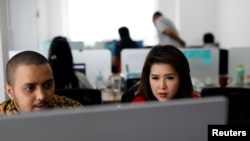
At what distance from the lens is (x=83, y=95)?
2.06 meters

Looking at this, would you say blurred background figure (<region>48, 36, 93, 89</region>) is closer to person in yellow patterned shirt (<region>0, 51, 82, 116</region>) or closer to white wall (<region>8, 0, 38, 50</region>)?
white wall (<region>8, 0, 38, 50</region>)

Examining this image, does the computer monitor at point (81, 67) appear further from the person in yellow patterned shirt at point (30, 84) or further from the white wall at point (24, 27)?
the person in yellow patterned shirt at point (30, 84)

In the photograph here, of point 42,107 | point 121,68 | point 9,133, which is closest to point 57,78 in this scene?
point 121,68

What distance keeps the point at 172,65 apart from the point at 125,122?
0.86 m

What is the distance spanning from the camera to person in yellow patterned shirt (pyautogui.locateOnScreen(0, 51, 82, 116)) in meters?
0.95

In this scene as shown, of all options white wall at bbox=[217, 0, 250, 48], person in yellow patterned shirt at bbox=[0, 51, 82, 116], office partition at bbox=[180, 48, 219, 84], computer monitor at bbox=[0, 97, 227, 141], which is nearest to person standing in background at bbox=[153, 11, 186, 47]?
office partition at bbox=[180, 48, 219, 84]

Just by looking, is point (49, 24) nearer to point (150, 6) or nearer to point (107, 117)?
point (150, 6)

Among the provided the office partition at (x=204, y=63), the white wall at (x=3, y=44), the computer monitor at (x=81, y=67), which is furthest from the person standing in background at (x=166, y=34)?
the white wall at (x=3, y=44)

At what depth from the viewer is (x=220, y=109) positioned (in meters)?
0.49

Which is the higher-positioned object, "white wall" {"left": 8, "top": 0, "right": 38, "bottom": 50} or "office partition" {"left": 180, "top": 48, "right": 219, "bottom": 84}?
"white wall" {"left": 8, "top": 0, "right": 38, "bottom": 50}

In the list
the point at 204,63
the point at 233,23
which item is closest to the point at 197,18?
the point at 233,23

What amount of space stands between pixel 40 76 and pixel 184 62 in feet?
2.01

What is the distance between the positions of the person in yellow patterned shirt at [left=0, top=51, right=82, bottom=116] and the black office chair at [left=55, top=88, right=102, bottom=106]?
92 cm

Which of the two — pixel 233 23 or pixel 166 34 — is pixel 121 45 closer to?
pixel 166 34
